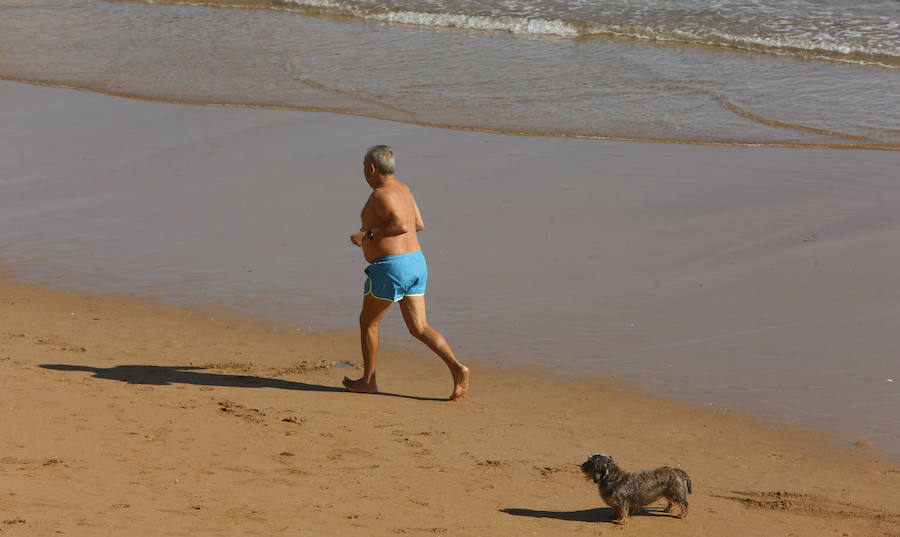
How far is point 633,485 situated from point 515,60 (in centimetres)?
1228

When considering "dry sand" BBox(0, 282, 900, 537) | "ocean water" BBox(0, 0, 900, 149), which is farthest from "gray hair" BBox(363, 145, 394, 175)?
"ocean water" BBox(0, 0, 900, 149)

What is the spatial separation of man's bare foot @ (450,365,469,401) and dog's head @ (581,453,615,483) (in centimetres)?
160

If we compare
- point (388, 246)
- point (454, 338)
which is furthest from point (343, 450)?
point (454, 338)

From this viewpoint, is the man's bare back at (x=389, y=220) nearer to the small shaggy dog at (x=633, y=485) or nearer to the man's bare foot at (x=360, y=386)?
the man's bare foot at (x=360, y=386)

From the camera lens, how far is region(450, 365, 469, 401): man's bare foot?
6.46 metres

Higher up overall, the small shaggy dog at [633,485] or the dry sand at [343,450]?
the small shaggy dog at [633,485]

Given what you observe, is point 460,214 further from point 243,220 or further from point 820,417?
point 820,417

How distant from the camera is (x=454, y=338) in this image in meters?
7.42

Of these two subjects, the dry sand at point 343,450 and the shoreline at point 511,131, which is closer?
the dry sand at point 343,450

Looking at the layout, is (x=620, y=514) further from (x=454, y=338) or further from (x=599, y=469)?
(x=454, y=338)

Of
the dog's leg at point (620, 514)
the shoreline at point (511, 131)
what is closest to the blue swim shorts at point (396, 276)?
the dog's leg at point (620, 514)

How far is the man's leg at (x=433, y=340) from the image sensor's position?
647cm

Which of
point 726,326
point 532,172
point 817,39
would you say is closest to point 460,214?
point 532,172

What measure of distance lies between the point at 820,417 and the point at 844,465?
0.55 metres
